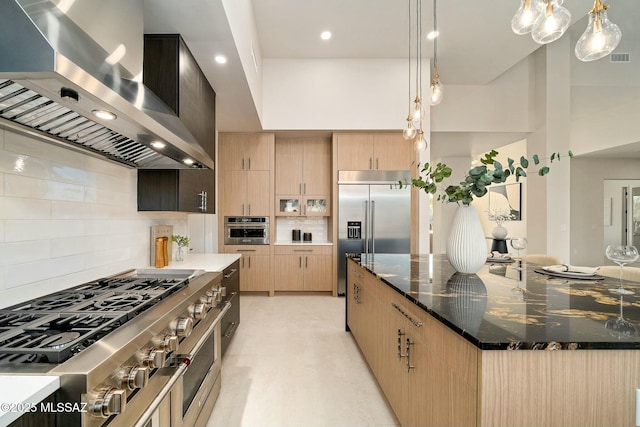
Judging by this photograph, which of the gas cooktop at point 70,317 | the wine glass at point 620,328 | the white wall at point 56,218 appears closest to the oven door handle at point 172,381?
the gas cooktop at point 70,317

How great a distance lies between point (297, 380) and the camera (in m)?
2.26

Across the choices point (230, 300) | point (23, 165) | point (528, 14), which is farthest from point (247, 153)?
point (528, 14)

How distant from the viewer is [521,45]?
13.2 ft

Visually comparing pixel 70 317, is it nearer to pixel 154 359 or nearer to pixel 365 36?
pixel 154 359

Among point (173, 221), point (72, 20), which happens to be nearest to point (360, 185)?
point (173, 221)

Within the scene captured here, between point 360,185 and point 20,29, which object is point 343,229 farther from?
point 20,29

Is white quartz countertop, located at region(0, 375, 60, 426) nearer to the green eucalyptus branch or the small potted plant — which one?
the green eucalyptus branch

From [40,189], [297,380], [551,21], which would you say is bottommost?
[297,380]

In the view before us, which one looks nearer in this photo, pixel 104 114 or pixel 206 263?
pixel 104 114

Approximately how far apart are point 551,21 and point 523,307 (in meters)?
1.61

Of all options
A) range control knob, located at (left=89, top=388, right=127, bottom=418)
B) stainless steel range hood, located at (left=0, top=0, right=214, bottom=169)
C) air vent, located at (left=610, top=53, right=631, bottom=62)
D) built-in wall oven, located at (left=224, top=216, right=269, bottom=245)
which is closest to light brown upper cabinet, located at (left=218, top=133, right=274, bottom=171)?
built-in wall oven, located at (left=224, top=216, right=269, bottom=245)

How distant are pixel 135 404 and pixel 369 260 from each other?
1975mm

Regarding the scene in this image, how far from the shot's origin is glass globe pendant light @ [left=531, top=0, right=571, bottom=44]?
166 centimetres

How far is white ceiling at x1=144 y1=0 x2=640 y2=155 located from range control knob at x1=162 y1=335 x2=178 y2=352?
209 cm
